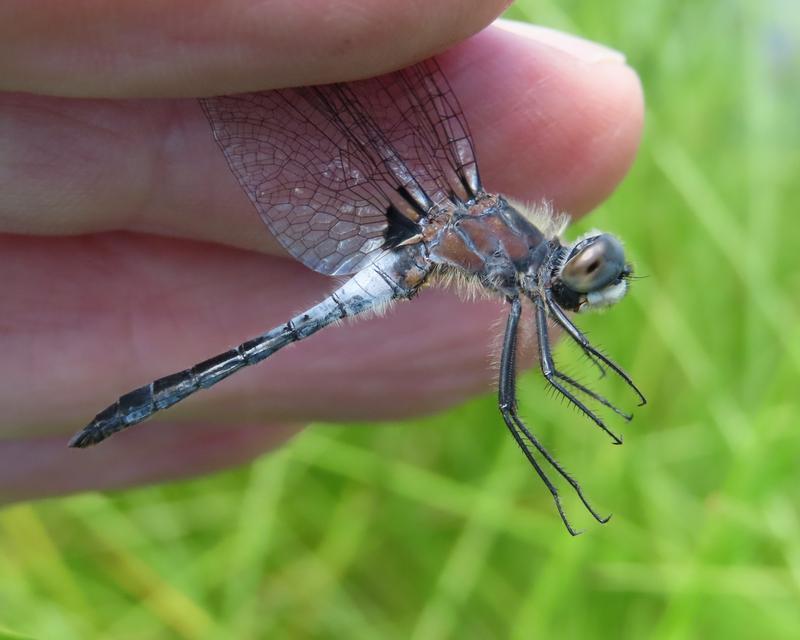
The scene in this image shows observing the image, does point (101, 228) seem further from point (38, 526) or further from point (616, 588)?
point (616, 588)

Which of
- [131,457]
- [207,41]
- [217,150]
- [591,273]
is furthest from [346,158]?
[131,457]

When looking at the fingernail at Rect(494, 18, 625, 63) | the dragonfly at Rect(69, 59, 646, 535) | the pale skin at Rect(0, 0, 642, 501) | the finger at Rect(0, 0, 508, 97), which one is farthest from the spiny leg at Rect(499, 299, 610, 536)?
the finger at Rect(0, 0, 508, 97)

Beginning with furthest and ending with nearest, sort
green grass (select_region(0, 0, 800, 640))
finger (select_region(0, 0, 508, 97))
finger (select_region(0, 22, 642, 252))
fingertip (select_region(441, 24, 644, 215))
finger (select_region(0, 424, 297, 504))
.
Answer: green grass (select_region(0, 0, 800, 640)) → finger (select_region(0, 424, 297, 504)) → fingertip (select_region(441, 24, 644, 215)) → finger (select_region(0, 22, 642, 252)) → finger (select_region(0, 0, 508, 97))

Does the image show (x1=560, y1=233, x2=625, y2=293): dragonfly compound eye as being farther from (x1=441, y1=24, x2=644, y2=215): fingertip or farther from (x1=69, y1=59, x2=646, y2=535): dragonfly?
(x1=441, y1=24, x2=644, y2=215): fingertip

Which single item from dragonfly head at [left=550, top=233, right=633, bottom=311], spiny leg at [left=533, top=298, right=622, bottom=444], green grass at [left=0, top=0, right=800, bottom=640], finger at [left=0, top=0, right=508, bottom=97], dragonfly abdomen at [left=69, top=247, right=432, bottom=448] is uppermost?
finger at [left=0, top=0, right=508, bottom=97]

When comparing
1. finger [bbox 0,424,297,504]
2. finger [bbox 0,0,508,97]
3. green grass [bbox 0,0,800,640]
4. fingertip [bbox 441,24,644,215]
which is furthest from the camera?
green grass [bbox 0,0,800,640]

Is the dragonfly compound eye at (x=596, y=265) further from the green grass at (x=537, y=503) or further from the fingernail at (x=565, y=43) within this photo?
the green grass at (x=537, y=503)

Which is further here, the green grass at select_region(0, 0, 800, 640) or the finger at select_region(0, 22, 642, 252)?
the green grass at select_region(0, 0, 800, 640)
